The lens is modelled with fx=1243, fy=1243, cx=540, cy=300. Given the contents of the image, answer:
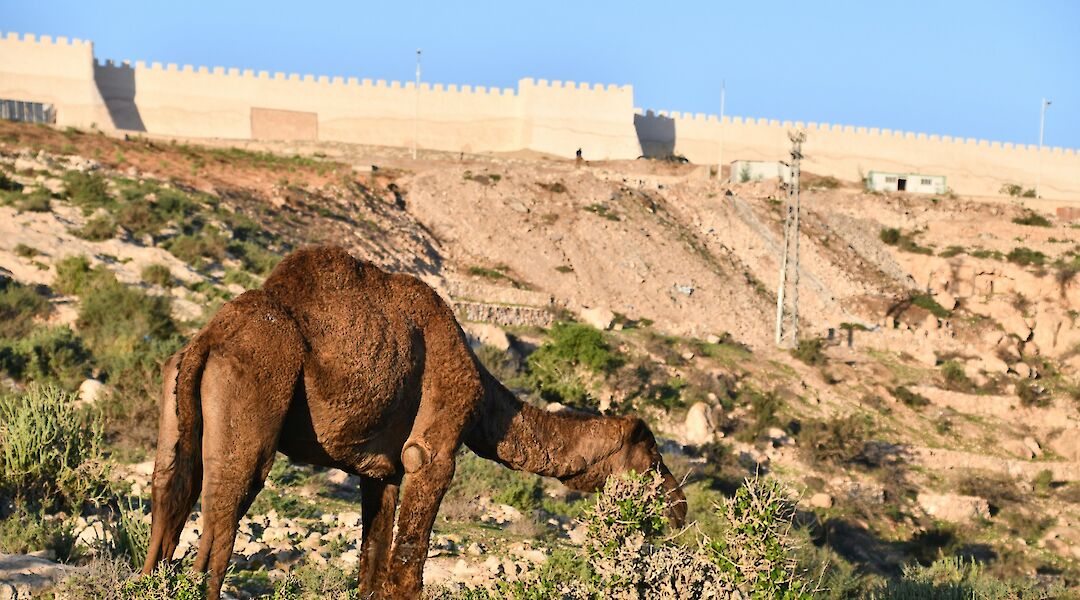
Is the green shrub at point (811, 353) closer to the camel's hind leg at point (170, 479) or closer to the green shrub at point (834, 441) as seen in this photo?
the green shrub at point (834, 441)

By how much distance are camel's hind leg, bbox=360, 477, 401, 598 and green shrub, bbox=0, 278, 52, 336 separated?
39.3 ft

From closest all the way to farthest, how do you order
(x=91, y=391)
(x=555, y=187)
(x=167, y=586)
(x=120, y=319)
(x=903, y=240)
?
(x=167, y=586), (x=91, y=391), (x=120, y=319), (x=555, y=187), (x=903, y=240)

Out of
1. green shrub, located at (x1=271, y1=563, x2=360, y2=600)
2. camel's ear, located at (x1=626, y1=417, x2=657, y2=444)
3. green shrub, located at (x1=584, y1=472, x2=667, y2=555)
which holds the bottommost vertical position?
green shrub, located at (x1=271, y1=563, x2=360, y2=600)

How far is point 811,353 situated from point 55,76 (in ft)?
110

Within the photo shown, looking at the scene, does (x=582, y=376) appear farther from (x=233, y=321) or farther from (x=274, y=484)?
(x=233, y=321)

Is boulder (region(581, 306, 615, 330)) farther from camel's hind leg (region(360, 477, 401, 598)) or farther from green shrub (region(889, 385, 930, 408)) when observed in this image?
camel's hind leg (region(360, 477, 401, 598))

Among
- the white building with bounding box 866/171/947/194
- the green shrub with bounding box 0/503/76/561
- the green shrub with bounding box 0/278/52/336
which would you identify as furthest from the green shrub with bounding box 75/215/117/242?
the white building with bounding box 866/171/947/194

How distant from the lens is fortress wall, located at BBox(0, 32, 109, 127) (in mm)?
49469

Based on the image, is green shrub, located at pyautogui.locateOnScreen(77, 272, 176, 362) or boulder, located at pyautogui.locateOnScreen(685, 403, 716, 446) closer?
green shrub, located at pyautogui.locateOnScreen(77, 272, 176, 362)

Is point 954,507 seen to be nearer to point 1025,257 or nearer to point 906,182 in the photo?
point 1025,257

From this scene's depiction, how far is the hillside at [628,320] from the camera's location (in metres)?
14.4

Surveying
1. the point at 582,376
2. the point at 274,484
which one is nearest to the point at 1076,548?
the point at 582,376

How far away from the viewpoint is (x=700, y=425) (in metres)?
25.2

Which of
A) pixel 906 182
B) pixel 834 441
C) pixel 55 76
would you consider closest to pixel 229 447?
pixel 834 441
